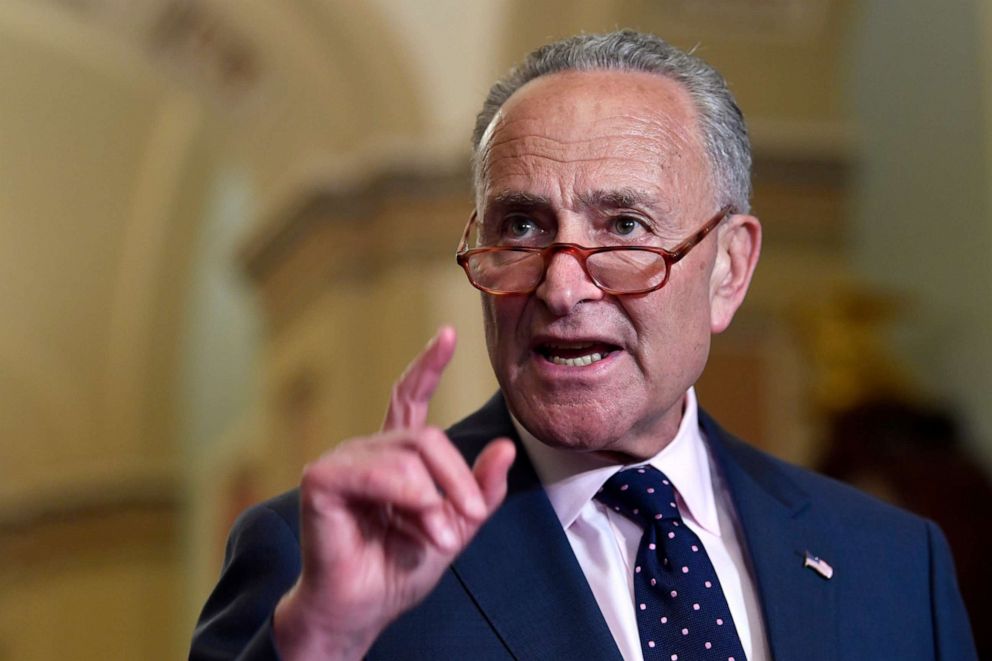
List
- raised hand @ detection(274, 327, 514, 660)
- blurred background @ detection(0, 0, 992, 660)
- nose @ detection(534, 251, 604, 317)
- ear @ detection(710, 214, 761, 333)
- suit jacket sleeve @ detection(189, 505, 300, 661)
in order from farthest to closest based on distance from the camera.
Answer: blurred background @ detection(0, 0, 992, 660)
ear @ detection(710, 214, 761, 333)
nose @ detection(534, 251, 604, 317)
suit jacket sleeve @ detection(189, 505, 300, 661)
raised hand @ detection(274, 327, 514, 660)

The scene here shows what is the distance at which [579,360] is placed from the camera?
2.16 meters

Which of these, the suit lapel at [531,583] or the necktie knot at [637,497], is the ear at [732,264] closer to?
the necktie knot at [637,497]

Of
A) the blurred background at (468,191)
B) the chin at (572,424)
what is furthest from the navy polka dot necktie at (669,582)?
the blurred background at (468,191)

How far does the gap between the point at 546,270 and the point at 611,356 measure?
0.49ft

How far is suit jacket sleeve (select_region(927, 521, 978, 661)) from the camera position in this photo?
2377 mm

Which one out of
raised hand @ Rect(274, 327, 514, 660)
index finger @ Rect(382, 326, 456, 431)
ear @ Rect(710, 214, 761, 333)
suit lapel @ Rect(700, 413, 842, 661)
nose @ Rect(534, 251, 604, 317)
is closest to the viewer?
raised hand @ Rect(274, 327, 514, 660)

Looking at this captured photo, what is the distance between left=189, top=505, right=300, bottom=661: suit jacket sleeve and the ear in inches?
30.5

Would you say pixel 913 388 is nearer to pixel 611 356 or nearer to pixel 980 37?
pixel 980 37

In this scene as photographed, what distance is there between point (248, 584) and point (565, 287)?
1.88 feet

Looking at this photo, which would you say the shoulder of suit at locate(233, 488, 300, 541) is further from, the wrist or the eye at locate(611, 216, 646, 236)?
the eye at locate(611, 216, 646, 236)

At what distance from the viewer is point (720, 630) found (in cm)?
217

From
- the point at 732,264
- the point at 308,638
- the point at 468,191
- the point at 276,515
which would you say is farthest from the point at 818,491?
the point at 468,191

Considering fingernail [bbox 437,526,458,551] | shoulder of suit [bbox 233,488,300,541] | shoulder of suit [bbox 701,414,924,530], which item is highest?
fingernail [bbox 437,526,458,551]

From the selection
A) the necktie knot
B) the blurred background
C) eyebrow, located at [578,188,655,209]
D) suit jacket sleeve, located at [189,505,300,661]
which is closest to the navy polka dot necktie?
the necktie knot
